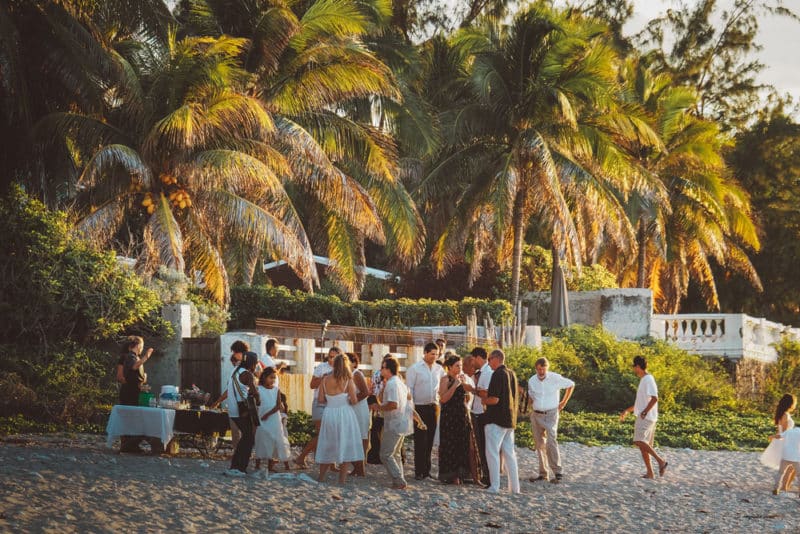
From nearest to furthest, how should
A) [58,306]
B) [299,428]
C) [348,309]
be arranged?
[299,428]
[58,306]
[348,309]

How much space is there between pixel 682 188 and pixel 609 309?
622 cm

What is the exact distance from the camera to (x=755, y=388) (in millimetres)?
31469

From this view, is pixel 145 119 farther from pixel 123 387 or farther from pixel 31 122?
pixel 123 387

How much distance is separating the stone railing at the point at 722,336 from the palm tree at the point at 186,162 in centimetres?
1274

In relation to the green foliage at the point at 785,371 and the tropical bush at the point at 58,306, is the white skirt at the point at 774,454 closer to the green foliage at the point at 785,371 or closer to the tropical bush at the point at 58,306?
the tropical bush at the point at 58,306

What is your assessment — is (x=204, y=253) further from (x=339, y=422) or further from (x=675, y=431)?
(x=339, y=422)

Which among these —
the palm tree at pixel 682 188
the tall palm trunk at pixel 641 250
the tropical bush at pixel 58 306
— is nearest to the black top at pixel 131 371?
the tropical bush at pixel 58 306

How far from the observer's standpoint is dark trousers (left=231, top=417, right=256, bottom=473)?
13359mm

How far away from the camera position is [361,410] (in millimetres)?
14125

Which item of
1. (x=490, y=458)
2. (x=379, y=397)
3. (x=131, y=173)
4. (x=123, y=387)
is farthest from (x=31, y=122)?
(x=490, y=458)

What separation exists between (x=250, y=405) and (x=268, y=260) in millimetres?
26453

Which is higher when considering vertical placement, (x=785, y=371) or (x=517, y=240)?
(x=517, y=240)

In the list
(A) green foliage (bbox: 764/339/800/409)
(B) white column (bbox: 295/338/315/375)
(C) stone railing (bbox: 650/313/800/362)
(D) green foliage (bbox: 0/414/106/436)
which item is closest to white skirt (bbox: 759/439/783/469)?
(B) white column (bbox: 295/338/315/375)

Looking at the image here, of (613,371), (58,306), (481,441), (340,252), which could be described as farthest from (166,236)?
(613,371)
